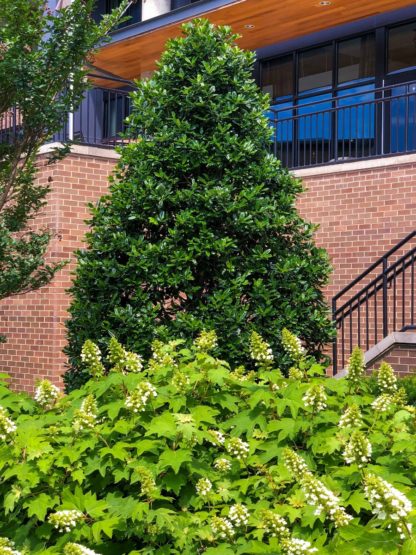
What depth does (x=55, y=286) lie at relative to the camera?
46.9ft

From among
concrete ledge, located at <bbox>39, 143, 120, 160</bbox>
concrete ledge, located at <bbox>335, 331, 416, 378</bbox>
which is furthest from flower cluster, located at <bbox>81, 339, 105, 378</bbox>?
concrete ledge, located at <bbox>39, 143, 120, 160</bbox>

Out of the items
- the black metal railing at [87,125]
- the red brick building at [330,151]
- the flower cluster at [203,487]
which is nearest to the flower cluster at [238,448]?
the flower cluster at [203,487]

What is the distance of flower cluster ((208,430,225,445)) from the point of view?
405 centimetres

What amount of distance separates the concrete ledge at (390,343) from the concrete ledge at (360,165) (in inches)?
163

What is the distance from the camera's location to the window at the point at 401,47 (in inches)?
713

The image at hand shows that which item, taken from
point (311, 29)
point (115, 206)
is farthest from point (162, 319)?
point (311, 29)

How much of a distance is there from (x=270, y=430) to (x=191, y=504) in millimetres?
552

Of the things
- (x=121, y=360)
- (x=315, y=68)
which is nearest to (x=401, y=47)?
(x=315, y=68)

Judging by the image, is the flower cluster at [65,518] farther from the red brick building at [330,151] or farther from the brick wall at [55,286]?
the brick wall at [55,286]

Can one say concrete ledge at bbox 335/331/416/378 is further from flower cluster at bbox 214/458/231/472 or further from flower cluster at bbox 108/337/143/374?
flower cluster at bbox 214/458/231/472

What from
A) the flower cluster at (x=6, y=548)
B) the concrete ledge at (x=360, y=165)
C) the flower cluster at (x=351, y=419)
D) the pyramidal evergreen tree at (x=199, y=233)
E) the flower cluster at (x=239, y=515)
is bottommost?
the flower cluster at (x=6, y=548)

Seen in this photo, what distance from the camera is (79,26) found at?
937cm

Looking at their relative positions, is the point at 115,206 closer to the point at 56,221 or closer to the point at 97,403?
the point at 97,403

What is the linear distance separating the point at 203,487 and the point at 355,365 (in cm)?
117
